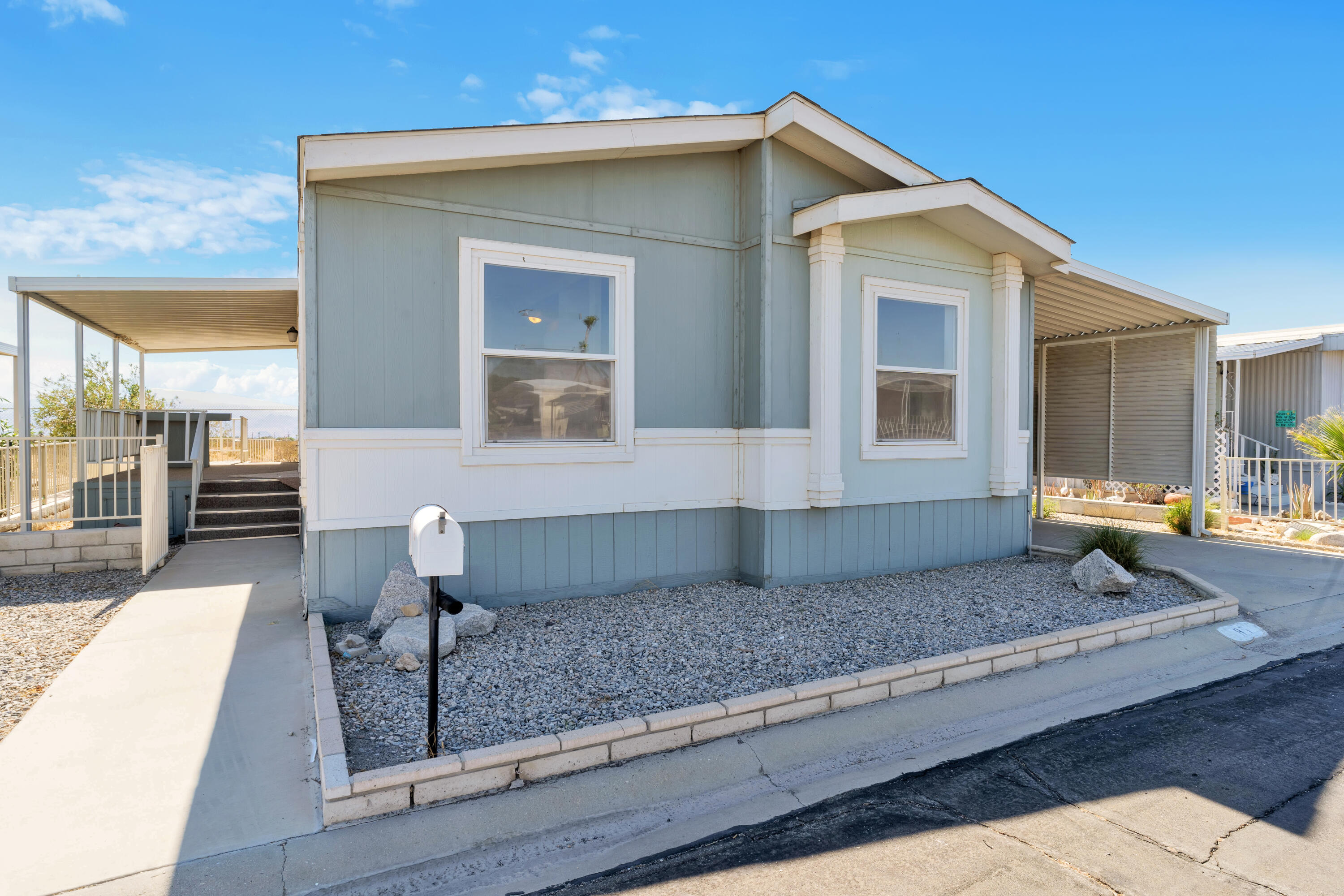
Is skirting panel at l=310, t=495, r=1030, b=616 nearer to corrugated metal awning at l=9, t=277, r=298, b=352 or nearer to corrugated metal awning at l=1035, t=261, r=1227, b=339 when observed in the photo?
corrugated metal awning at l=1035, t=261, r=1227, b=339

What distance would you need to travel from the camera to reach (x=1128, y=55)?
9797 millimetres

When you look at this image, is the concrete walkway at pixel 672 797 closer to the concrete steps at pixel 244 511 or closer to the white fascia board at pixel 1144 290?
the white fascia board at pixel 1144 290

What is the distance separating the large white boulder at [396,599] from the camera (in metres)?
4.20

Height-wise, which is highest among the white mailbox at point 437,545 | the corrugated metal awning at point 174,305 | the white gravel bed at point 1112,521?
the corrugated metal awning at point 174,305

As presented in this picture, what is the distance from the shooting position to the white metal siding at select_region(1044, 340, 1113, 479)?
9.38 metres

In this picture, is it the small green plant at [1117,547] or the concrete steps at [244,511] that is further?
the concrete steps at [244,511]

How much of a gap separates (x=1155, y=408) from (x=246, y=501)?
11.6m

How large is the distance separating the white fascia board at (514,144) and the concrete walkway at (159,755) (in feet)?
9.77

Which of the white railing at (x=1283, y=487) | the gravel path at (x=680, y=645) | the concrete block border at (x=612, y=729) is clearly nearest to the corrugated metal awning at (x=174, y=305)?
the concrete block border at (x=612, y=729)

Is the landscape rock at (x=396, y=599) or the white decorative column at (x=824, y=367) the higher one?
the white decorative column at (x=824, y=367)

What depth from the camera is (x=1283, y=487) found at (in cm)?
1188

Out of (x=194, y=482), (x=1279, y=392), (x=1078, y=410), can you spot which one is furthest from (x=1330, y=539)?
(x=194, y=482)

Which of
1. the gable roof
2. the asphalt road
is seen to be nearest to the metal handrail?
the gable roof

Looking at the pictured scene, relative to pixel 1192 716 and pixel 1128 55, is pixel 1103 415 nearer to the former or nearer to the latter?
pixel 1128 55
